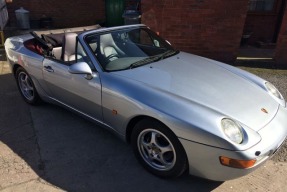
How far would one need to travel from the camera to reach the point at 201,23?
6840 mm

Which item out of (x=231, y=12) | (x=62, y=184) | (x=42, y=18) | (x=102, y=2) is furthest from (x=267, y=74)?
(x=42, y=18)

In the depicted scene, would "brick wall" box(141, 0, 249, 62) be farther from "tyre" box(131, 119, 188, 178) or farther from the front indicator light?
the front indicator light

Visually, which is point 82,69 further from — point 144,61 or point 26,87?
point 26,87

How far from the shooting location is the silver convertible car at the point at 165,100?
250cm

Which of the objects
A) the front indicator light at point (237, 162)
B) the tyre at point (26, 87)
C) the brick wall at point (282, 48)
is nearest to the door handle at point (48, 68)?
the tyre at point (26, 87)

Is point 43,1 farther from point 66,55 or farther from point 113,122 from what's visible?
point 113,122

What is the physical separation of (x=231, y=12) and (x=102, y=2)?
5.70 metres

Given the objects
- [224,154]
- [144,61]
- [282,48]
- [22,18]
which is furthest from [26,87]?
[22,18]

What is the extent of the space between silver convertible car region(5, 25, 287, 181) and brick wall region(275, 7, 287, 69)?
3.66 metres

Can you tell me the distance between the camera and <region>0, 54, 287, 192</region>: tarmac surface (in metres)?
2.92

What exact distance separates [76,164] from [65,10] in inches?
346

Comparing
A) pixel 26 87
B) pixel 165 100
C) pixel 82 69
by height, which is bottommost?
pixel 26 87

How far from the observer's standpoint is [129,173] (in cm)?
311

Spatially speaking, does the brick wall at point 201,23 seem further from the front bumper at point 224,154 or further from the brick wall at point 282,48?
the front bumper at point 224,154
